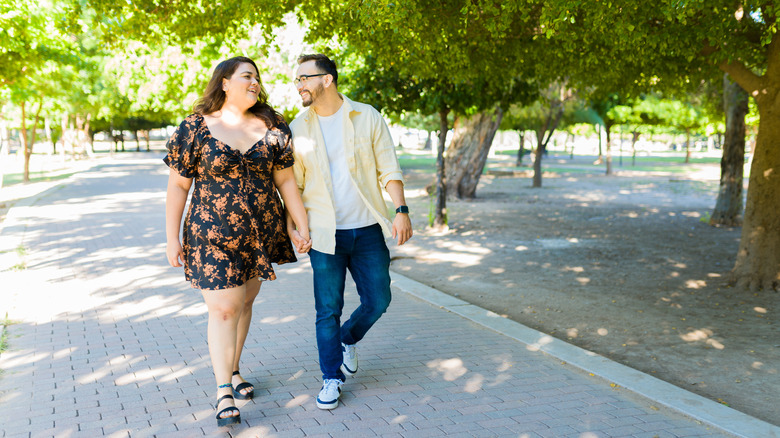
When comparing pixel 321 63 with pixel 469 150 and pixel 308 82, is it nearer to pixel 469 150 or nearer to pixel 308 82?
pixel 308 82

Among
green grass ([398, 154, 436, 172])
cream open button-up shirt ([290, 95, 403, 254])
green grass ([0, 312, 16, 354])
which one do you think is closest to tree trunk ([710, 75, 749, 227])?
cream open button-up shirt ([290, 95, 403, 254])

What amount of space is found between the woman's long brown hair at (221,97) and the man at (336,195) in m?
0.17

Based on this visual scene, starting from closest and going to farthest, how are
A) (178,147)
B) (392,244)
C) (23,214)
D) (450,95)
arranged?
1. (178,147)
2. (392,244)
3. (450,95)
4. (23,214)

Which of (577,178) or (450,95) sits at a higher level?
(450,95)

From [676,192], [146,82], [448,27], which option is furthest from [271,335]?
[146,82]

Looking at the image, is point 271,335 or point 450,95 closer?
point 271,335

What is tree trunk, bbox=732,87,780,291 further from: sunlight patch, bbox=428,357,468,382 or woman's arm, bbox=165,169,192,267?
woman's arm, bbox=165,169,192,267

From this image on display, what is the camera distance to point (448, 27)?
21.7 ft

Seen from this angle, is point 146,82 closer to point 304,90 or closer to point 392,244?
Answer: point 392,244

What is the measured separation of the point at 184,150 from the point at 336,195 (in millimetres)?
859

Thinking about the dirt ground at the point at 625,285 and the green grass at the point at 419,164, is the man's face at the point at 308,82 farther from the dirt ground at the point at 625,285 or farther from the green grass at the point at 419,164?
the green grass at the point at 419,164

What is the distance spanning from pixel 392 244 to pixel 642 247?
4.13 metres

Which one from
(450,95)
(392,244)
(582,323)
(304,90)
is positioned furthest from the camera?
(450,95)

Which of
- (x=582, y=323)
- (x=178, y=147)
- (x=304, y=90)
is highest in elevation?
(x=304, y=90)
